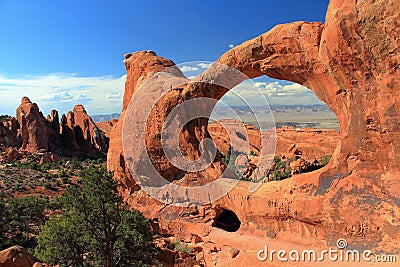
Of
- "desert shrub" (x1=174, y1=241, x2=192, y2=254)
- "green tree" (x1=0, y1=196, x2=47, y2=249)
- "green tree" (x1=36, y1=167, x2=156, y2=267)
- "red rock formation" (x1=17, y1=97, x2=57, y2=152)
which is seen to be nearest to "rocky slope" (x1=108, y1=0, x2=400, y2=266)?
"desert shrub" (x1=174, y1=241, x2=192, y2=254)

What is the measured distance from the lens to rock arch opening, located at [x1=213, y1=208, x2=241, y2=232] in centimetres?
1631

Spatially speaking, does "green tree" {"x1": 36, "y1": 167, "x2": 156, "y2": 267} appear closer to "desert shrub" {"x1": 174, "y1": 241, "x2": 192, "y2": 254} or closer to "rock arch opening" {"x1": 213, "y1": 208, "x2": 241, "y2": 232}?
"desert shrub" {"x1": 174, "y1": 241, "x2": 192, "y2": 254}

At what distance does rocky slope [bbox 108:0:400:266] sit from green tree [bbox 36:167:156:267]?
4.10m

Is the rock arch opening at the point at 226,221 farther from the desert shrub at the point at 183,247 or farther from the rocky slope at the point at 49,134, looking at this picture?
the rocky slope at the point at 49,134

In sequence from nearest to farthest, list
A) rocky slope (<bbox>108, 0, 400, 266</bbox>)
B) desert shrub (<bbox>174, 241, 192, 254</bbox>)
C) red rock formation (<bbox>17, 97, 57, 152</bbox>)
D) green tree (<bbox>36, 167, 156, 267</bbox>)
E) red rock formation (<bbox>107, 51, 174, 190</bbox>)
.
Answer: rocky slope (<bbox>108, 0, 400, 266</bbox>) < green tree (<bbox>36, 167, 156, 267</bbox>) < desert shrub (<bbox>174, 241, 192, 254</bbox>) < red rock formation (<bbox>107, 51, 174, 190</bbox>) < red rock formation (<bbox>17, 97, 57, 152</bbox>)

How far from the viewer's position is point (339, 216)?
32.7 feet

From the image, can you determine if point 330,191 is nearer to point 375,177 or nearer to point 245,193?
point 375,177

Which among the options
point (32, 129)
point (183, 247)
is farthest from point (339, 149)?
point (32, 129)

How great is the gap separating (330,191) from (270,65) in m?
7.08

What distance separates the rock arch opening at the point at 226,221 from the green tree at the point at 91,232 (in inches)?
239

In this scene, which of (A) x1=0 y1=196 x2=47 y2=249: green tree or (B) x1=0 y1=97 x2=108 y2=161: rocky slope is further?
(B) x1=0 y1=97 x2=108 y2=161: rocky slope

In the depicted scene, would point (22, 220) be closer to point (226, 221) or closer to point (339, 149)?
point (226, 221)

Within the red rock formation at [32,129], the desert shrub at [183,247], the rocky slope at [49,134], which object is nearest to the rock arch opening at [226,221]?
the desert shrub at [183,247]

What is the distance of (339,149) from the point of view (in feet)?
35.3
